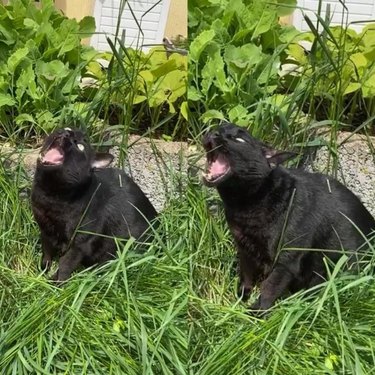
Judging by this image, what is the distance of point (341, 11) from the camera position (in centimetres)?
375

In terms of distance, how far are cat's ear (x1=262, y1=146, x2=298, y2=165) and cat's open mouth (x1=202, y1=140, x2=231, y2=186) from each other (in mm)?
179

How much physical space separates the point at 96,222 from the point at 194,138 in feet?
2.21

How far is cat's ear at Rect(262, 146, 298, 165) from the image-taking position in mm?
3158

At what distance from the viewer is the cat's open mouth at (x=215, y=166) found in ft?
10.1

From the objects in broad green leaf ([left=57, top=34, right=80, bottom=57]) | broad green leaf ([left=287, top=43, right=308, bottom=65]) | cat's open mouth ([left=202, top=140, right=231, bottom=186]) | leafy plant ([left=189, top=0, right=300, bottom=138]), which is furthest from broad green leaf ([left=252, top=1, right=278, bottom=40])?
broad green leaf ([left=57, top=34, right=80, bottom=57])

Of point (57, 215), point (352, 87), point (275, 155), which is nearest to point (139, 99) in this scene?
point (57, 215)

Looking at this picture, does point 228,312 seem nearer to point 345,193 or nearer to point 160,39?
point 345,193

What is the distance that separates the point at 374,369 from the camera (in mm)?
2701

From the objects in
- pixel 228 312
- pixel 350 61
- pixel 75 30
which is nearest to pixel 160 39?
pixel 75 30

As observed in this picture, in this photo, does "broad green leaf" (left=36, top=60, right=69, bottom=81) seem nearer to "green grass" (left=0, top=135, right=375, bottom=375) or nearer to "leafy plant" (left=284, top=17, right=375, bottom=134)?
"green grass" (left=0, top=135, right=375, bottom=375)

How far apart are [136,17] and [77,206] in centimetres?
108

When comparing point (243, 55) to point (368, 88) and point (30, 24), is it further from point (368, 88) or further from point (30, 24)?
point (30, 24)

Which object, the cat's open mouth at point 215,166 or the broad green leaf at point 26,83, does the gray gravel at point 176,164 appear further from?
the cat's open mouth at point 215,166

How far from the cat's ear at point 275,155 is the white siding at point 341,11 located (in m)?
0.85
